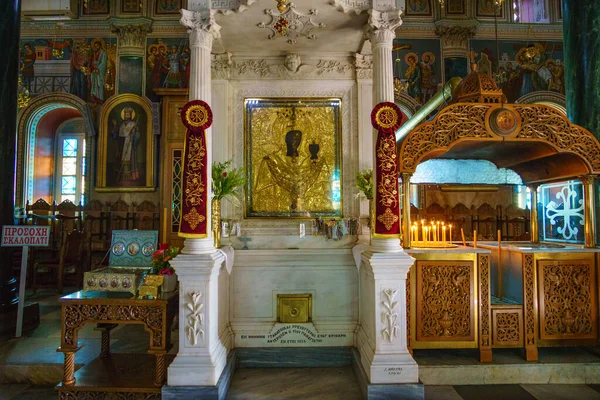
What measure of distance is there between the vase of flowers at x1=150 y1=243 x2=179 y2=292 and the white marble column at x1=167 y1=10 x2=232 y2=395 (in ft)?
0.57

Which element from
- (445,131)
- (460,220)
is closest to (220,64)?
(445,131)

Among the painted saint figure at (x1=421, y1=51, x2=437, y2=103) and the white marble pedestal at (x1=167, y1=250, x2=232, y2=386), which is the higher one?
the painted saint figure at (x1=421, y1=51, x2=437, y2=103)

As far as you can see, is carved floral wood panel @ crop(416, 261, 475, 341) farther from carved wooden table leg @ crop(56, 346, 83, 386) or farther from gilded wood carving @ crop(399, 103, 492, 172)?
carved wooden table leg @ crop(56, 346, 83, 386)

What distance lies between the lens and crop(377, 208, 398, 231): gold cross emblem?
12.7ft

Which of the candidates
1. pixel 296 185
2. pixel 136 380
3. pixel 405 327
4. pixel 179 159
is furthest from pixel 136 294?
pixel 179 159

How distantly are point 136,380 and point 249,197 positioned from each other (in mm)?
2495

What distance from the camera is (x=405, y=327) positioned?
3.86 metres

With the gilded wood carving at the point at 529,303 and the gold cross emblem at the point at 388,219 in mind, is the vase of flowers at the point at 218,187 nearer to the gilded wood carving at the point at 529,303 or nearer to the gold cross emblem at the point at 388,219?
the gold cross emblem at the point at 388,219

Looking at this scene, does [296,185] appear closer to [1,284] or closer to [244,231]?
[244,231]

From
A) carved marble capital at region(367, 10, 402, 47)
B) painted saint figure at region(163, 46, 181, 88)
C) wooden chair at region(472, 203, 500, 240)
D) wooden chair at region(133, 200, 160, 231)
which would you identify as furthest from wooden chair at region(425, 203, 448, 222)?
painted saint figure at region(163, 46, 181, 88)

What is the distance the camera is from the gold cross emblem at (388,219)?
12.7ft

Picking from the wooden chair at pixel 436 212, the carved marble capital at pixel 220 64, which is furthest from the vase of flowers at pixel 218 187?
the wooden chair at pixel 436 212

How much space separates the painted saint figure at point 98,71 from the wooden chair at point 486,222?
10.2m

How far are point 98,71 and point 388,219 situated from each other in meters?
9.57
